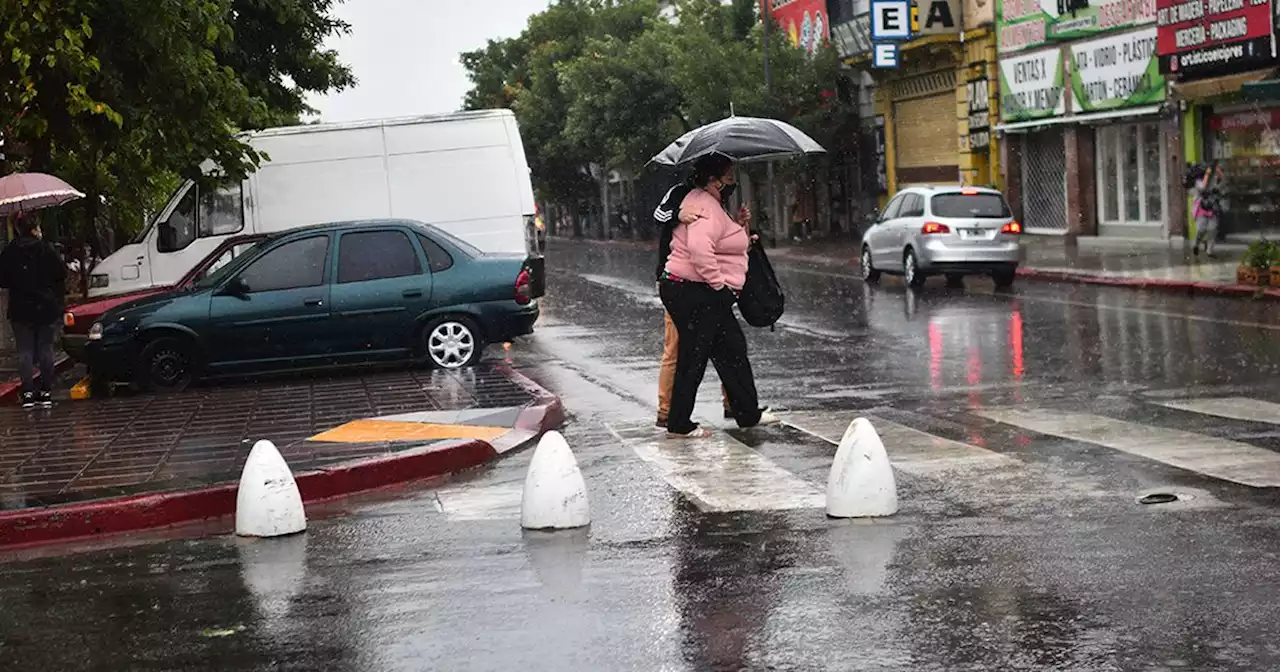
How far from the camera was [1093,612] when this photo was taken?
6.06m

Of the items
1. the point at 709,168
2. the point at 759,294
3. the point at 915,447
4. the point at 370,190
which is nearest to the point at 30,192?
the point at 370,190

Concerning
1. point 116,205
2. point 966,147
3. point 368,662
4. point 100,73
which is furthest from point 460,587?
point 966,147

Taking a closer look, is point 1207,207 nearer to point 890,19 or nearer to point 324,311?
point 890,19

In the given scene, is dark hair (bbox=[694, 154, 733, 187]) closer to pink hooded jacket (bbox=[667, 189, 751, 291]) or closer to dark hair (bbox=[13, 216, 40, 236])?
pink hooded jacket (bbox=[667, 189, 751, 291])

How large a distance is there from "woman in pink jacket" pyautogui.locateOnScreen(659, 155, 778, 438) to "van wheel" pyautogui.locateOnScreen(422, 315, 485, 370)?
5460 millimetres

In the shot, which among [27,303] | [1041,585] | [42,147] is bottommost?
[1041,585]

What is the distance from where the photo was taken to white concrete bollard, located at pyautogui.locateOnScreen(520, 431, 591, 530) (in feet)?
26.6

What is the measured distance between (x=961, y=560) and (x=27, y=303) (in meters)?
10.6

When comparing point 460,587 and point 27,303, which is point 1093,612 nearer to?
point 460,587

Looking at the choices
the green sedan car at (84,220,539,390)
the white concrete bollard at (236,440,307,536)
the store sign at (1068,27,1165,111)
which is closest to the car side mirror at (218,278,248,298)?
the green sedan car at (84,220,539,390)

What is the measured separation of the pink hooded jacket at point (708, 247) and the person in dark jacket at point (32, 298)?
261 inches

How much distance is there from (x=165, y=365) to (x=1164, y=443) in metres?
9.52

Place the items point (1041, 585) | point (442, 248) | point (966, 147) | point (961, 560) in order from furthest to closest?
1. point (966, 147)
2. point (442, 248)
3. point (961, 560)
4. point (1041, 585)

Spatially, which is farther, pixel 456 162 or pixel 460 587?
pixel 456 162
